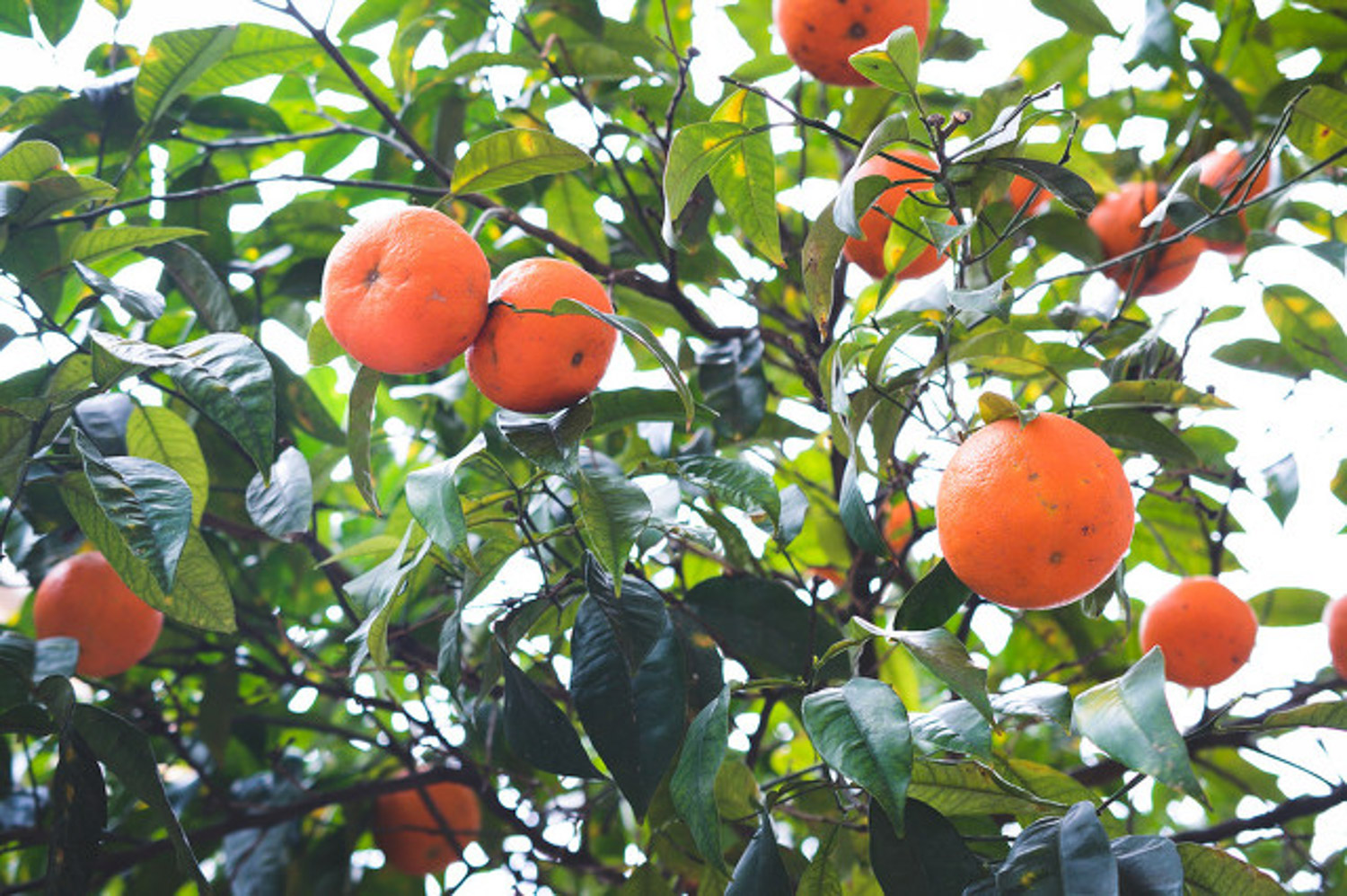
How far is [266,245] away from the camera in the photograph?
1.73 meters

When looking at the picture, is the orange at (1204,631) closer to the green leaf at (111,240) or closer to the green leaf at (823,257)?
the green leaf at (823,257)

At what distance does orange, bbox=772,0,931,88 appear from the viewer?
57.7 inches

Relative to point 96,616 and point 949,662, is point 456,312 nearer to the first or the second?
point 949,662

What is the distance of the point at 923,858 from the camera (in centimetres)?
102

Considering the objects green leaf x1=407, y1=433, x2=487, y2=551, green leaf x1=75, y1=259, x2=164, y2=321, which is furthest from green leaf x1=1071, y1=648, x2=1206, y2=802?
green leaf x1=75, y1=259, x2=164, y2=321

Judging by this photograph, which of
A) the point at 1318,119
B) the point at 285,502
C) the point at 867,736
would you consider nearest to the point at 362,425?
the point at 285,502

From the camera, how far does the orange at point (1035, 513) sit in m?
1.07

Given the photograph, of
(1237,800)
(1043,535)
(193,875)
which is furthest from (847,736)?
(1237,800)

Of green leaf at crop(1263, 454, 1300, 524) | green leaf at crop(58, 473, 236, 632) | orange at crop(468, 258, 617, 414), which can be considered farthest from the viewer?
green leaf at crop(1263, 454, 1300, 524)

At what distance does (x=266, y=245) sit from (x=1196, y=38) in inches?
58.5

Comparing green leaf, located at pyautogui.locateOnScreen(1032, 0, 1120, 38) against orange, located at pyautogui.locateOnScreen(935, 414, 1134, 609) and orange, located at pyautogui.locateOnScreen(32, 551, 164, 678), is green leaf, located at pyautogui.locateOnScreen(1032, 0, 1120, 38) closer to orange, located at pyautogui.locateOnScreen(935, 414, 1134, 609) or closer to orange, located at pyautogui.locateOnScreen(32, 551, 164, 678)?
orange, located at pyautogui.locateOnScreen(935, 414, 1134, 609)

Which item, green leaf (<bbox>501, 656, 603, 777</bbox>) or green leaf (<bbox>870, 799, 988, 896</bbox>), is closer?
green leaf (<bbox>870, 799, 988, 896</bbox>)

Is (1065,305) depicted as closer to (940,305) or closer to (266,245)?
(940,305)

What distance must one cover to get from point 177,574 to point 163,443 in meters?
0.20
